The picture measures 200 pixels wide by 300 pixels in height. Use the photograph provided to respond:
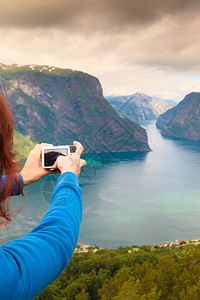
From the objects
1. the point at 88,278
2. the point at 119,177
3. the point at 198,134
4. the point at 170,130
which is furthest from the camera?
the point at 170,130

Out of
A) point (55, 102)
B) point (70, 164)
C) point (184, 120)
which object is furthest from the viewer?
point (184, 120)

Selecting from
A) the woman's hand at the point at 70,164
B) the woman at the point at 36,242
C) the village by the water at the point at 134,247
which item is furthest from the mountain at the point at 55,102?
the woman at the point at 36,242

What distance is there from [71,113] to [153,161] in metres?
34.1

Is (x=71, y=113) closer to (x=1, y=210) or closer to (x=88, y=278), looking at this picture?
(x=88, y=278)

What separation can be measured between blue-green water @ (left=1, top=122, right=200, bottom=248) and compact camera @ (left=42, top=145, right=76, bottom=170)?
14.0 meters

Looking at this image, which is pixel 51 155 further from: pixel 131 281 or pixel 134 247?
pixel 134 247

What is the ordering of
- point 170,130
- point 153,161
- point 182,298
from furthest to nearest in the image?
point 170,130
point 153,161
point 182,298

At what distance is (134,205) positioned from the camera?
3069 cm

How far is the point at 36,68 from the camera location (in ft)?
301

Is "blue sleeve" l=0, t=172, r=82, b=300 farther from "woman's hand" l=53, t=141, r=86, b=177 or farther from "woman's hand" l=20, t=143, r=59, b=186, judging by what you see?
"woman's hand" l=20, t=143, r=59, b=186

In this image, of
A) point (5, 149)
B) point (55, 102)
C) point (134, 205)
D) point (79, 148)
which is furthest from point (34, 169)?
point (55, 102)

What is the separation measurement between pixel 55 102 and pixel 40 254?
8598cm

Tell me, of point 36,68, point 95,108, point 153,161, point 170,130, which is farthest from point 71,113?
point 170,130

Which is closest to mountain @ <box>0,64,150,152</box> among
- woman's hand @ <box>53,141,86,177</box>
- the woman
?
woman's hand @ <box>53,141,86,177</box>
